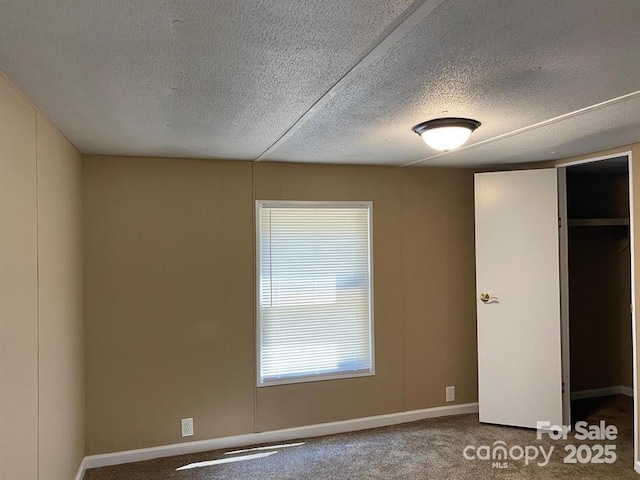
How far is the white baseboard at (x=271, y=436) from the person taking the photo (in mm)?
3518

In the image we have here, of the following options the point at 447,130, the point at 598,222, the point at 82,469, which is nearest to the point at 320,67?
the point at 447,130

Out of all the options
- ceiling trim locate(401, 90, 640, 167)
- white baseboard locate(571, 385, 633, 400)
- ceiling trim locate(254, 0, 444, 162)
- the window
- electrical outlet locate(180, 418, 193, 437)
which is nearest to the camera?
ceiling trim locate(254, 0, 444, 162)

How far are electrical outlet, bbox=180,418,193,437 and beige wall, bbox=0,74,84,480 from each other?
742 mm

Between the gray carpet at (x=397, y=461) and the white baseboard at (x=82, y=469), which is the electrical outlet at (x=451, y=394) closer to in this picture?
the gray carpet at (x=397, y=461)

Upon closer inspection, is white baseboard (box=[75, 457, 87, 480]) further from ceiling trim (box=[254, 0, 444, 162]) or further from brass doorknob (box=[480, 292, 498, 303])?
brass doorknob (box=[480, 292, 498, 303])

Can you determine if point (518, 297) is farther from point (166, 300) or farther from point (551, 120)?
point (166, 300)

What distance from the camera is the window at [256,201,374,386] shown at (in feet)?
12.9

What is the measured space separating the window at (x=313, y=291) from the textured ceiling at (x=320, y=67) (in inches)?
44.0

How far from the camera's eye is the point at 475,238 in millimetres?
4324

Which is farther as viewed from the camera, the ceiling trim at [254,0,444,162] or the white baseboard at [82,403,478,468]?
the white baseboard at [82,403,478,468]

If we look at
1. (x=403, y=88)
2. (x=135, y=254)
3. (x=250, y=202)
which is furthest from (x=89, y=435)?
(x=403, y=88)

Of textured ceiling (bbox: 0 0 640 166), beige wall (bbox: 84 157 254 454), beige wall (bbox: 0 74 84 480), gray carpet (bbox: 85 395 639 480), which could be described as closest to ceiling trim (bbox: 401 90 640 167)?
textured ceiling (bbox: 0 0 640 166)

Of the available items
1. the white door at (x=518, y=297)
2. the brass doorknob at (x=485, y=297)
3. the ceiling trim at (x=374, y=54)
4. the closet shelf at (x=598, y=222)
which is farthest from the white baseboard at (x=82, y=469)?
the closet shelf at (x=598, y=222)

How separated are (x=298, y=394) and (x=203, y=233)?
153cm
